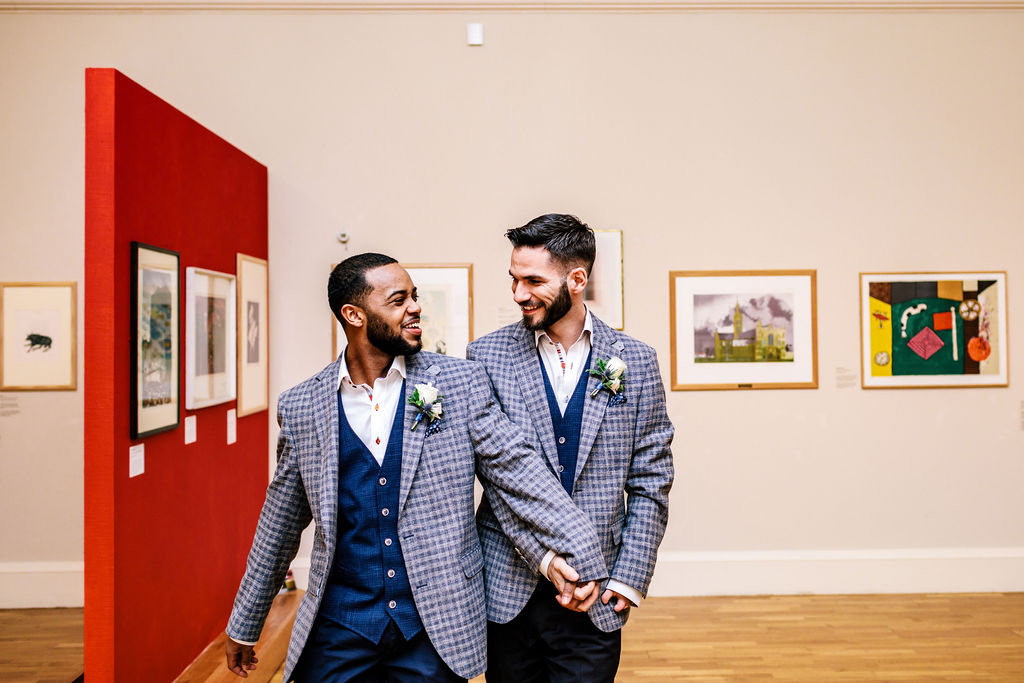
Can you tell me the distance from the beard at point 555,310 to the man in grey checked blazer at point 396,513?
261 millimetres

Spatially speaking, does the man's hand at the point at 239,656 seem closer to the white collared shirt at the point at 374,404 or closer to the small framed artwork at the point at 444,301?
the white collared shirt at the point at 374,404

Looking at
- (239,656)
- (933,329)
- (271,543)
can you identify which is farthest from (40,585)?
(933,329)

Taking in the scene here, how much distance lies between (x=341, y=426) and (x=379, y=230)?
293cm

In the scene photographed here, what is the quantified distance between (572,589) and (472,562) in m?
0.31

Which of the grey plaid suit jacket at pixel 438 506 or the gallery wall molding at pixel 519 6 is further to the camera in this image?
the gallery wall molding at pixel 519 6

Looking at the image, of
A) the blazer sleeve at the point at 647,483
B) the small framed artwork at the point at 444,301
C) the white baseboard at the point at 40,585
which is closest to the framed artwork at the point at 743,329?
the small framed artwork at the point at 444,301

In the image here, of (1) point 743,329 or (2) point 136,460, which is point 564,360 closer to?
(2) point 136,460

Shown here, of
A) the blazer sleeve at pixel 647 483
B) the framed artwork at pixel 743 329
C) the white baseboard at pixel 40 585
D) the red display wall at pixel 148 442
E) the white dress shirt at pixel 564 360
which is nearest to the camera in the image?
the blazer sleeve at pixel 647 483

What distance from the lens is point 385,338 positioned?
2.10 meters

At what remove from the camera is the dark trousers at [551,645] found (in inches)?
86.0

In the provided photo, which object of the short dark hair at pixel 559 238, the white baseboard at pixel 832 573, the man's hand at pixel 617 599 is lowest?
the white baseboard at pixel 832 573

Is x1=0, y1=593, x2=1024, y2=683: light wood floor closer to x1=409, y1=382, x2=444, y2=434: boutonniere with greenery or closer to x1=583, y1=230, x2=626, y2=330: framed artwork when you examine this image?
x1=583, y1=230, x2=626, y2=330: framed artwork

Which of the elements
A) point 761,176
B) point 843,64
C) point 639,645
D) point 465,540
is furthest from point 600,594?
point 843,64

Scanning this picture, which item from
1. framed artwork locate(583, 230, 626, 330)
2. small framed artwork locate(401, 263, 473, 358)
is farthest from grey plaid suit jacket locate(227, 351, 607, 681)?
framed artwork locate(583, 230, 626, 330)
